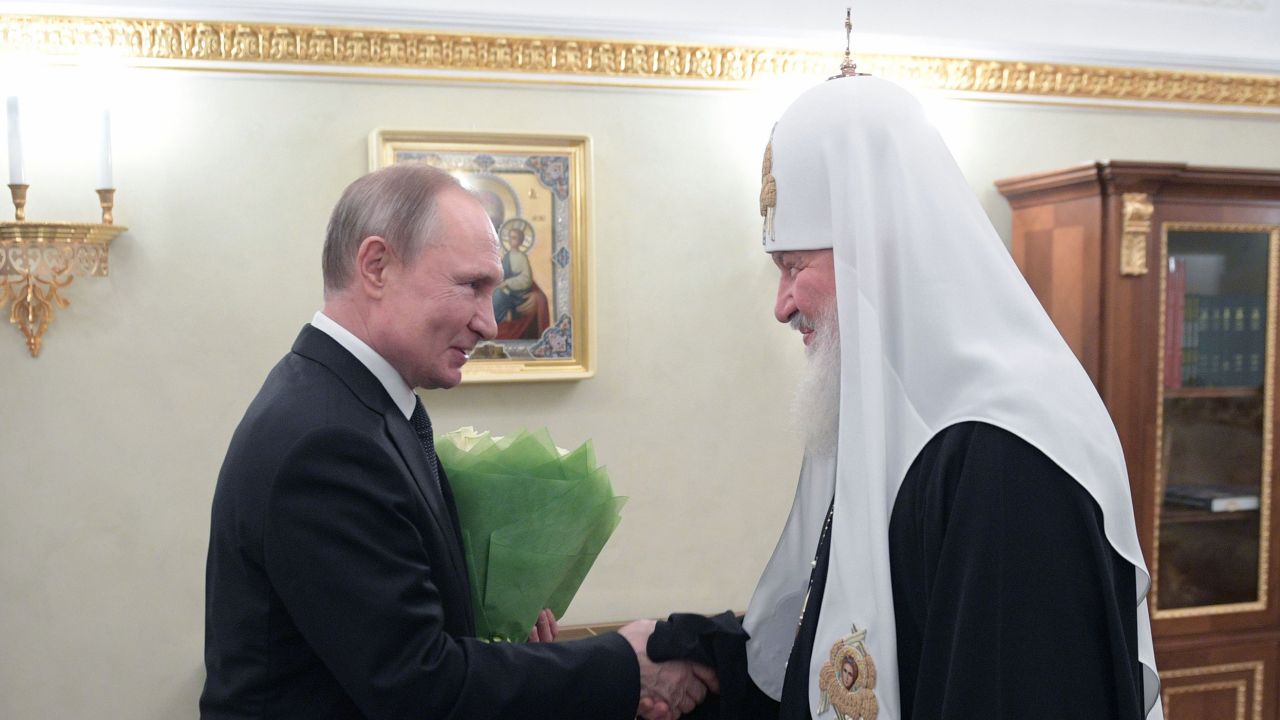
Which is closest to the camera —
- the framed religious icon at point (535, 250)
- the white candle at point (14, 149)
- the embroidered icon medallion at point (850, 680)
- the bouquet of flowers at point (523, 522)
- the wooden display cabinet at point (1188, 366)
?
the embroidered icon medallion at point (850, 680)

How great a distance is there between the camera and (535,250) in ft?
13.2

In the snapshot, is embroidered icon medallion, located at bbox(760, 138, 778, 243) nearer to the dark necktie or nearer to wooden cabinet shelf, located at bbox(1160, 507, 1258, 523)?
the dark necktie

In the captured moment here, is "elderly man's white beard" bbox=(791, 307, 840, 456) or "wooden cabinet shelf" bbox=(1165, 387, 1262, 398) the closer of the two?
"elderly man's white beard" bbox=(791, 307, 840, 456)

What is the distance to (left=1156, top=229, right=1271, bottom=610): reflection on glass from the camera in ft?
14.0

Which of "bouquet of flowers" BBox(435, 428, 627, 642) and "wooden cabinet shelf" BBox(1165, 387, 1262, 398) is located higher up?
"wooden cabinet shelf" BBox(1165, 387, 1262, 398)

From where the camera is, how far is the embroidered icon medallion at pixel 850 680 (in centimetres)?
165

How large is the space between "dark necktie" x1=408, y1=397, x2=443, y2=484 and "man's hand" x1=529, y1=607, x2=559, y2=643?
418 mm

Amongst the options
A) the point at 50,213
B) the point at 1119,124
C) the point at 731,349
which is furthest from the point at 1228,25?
the point at 50,213

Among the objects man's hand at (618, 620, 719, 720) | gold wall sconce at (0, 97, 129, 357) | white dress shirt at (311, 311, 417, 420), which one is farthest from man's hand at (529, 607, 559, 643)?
gold wall sconce at (0, 97, 129, 357)

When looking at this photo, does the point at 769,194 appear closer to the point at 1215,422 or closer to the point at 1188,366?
the point at 1188,366

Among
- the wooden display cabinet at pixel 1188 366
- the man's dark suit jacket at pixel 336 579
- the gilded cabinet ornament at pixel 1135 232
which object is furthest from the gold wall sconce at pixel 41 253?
the gilded cabinet ornament at pixel 1135 232

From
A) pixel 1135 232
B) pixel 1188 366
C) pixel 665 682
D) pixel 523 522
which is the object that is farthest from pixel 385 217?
pixel 1188 366

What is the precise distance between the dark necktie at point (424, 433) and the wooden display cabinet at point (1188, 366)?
109 inches

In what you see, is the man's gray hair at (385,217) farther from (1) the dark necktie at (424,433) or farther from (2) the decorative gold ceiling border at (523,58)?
(2) the decorative gold ceiling border at (523,58)
